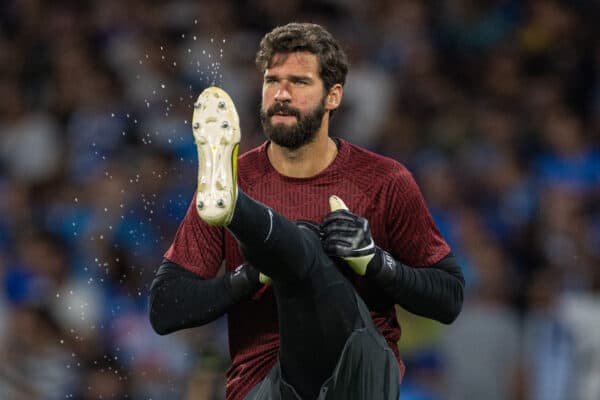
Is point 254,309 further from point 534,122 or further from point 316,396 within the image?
point 534,122

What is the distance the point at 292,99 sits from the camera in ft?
12.0

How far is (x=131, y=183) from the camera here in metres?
6.54

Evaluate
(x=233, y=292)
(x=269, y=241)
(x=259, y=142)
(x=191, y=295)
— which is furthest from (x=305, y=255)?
(x=259, y=142)

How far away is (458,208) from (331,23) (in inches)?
70.0

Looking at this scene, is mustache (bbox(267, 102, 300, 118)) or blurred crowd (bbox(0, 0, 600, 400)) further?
blurred crowd (bbox(0, 0, 600, 400))

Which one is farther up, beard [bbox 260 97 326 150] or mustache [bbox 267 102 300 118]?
mustache [bbox 267 102 300 118]

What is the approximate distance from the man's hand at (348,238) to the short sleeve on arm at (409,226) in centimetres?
27

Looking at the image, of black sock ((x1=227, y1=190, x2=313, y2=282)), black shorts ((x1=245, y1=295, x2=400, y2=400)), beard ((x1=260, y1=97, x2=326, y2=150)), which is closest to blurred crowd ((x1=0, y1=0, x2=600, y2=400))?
black shorts ((x1=245, y1=295, x2=400, y2=400))

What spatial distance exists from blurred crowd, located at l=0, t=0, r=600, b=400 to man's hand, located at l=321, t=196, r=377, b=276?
1547 millimetres

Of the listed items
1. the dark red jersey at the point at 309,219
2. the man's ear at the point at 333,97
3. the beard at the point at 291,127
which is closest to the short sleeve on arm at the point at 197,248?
the dark red jersey at the point at 309,219

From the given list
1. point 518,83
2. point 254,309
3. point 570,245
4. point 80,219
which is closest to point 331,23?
point 518,83

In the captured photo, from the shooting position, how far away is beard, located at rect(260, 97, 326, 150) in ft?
12.0

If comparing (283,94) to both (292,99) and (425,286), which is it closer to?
(292,99)

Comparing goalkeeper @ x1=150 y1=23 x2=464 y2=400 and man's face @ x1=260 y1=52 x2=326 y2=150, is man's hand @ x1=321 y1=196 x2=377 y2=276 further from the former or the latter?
man's face @ x1=260 y1=52 x2=326 y2=150
